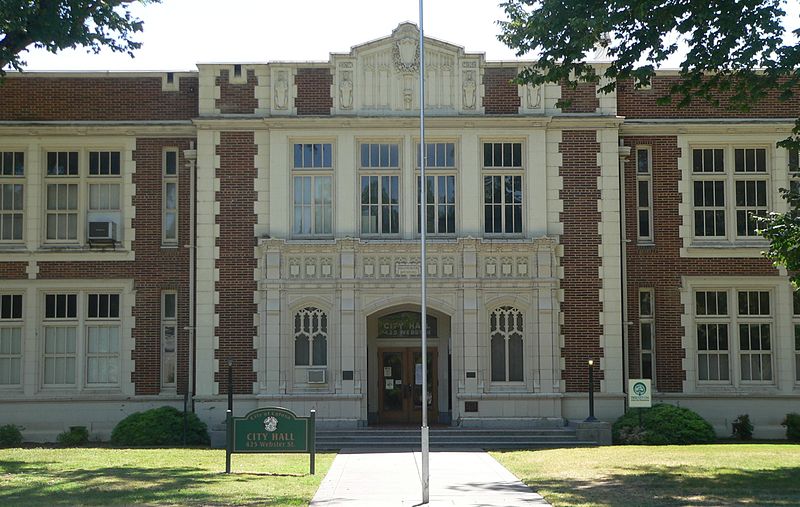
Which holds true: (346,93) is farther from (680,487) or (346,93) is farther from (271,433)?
(680,487)

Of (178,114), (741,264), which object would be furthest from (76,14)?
(741,264)

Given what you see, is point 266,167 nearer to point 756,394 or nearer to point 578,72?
point 578,72

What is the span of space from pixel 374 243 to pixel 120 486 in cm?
1166

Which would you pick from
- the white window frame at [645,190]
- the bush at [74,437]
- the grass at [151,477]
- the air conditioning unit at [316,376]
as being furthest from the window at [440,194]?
the bush at [74,437]

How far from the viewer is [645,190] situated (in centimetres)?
2812

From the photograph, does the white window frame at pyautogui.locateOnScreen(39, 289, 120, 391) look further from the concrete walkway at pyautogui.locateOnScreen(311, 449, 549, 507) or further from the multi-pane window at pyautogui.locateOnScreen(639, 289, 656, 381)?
the multi-pane window at pyautogui.locateOnScreen(639, 289, 656, 381)

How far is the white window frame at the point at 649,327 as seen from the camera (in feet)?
90.6

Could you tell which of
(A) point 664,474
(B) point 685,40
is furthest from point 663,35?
(A) point 664,474

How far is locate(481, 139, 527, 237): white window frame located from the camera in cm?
2722

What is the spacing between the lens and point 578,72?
764 inches

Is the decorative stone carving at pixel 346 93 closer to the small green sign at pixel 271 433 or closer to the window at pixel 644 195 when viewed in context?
the window at pixel 644 195

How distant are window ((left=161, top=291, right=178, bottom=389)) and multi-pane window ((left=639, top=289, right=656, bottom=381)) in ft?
40.2

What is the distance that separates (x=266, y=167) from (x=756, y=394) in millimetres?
14062

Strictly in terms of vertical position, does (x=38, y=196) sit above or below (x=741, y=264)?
above
